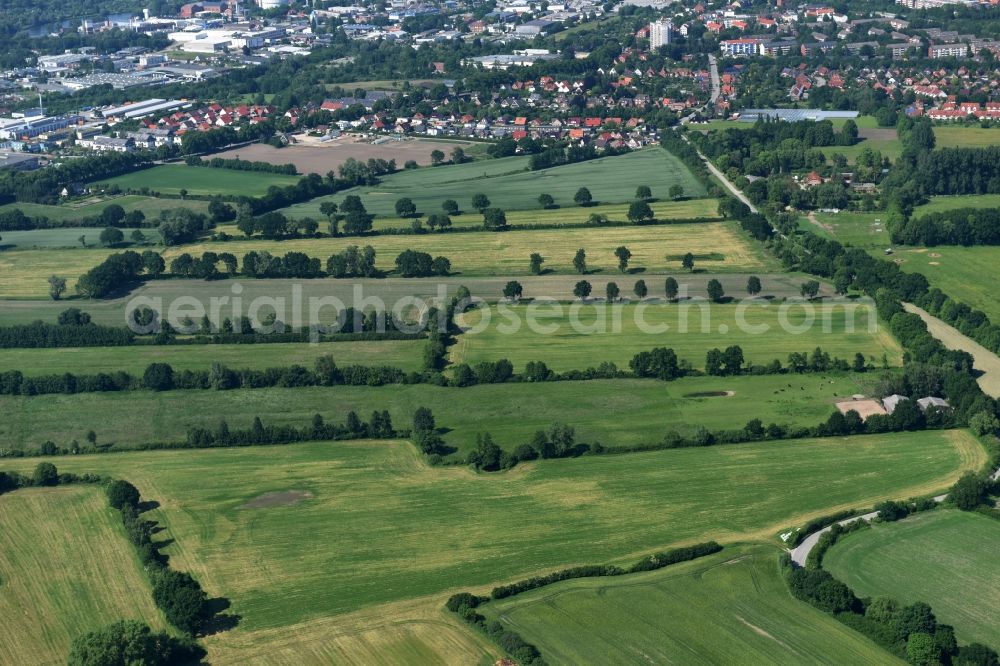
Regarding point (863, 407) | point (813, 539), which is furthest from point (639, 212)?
point (813, 539)

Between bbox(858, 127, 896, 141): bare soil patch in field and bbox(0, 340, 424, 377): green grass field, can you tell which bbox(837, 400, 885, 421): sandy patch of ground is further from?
bbox(858, 127, 896, 141): bare soil patch in field

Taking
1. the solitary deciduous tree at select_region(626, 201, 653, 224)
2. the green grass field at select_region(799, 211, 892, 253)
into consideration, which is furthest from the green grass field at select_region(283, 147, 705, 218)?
the green grass field at select_region(799, 211, 892, 253)

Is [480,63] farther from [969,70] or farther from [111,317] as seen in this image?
[111,317]

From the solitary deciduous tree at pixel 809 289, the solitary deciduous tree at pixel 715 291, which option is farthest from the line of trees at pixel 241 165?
the solitary deciduous tree at pixel 809 289

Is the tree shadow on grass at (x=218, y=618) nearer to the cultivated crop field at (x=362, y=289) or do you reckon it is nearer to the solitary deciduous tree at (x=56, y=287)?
Result: the cultivated crop field at (x=362, y=289)

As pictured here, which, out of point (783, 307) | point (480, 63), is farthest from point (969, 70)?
point (783, 307)

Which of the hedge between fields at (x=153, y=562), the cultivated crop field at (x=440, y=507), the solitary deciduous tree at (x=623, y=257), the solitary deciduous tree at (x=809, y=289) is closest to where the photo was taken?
the hedge between fields at (x=153, y=562)
